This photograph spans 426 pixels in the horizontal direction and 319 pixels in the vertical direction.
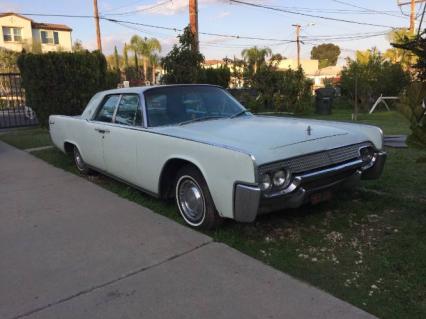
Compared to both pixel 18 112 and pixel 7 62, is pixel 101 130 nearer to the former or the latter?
pixel 18 112

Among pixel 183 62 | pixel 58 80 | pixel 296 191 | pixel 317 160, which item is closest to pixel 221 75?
pixel 183 62

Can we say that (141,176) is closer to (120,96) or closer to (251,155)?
(120,96)

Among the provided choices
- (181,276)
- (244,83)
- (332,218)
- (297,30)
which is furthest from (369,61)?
(297,30)

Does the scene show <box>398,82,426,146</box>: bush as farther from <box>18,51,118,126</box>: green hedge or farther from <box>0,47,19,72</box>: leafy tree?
<box>0,47,19,72</box>: leafy tree

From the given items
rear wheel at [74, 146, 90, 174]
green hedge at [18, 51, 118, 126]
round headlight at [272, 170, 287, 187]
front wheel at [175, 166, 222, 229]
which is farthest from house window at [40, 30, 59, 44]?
round headlight at [272, 170, 287, 187]

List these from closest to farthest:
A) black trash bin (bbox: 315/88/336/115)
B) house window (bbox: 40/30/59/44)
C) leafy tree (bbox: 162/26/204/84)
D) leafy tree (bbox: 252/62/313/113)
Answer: leafy tree (bbox: 162/26/204/84)
leafy tree (bbox: 252/62/313/113)
black trash bin (bbox: 315/88/336/115)
house window (bbox: 40/30/59/44)

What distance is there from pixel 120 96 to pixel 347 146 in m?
2.98

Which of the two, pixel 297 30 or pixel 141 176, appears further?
pixel 297 30

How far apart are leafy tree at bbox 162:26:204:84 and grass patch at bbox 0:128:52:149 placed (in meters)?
3.59

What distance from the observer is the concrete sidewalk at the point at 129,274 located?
298 centimetres

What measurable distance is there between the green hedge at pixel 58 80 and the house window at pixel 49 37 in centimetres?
4001

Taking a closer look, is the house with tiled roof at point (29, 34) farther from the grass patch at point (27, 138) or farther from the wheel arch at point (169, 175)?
the wheel arch at point (169, 175)

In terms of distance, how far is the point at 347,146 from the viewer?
4.17m

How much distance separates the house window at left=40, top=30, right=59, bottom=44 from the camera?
4859 cm
